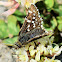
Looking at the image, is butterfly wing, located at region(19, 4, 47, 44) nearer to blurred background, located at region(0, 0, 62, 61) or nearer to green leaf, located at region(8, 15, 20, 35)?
blurred background, located at region(0, 0, 62, 61)

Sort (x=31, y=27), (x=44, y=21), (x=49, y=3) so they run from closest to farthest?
(x=31, y=27), (x=49, y=3), (x=44, y=21)

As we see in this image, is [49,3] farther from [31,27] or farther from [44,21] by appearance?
[31,27]

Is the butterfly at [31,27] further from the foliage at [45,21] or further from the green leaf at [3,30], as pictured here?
the green leaf at [3,30]

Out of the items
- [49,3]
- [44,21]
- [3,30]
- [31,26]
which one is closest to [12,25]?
[3,30]

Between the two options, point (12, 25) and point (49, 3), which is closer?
point (49, 3)

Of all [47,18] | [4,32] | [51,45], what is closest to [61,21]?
[47,18]

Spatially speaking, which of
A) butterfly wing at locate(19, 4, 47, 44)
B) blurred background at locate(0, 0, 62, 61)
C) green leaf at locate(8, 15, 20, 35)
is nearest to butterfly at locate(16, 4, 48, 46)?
butterfly wing at locate(19, 4, 47, 44)

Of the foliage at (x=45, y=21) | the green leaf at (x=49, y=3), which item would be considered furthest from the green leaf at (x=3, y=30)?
the green leaf at (x=49, y=3)

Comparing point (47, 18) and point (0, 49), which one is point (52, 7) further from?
point (0, 49)
